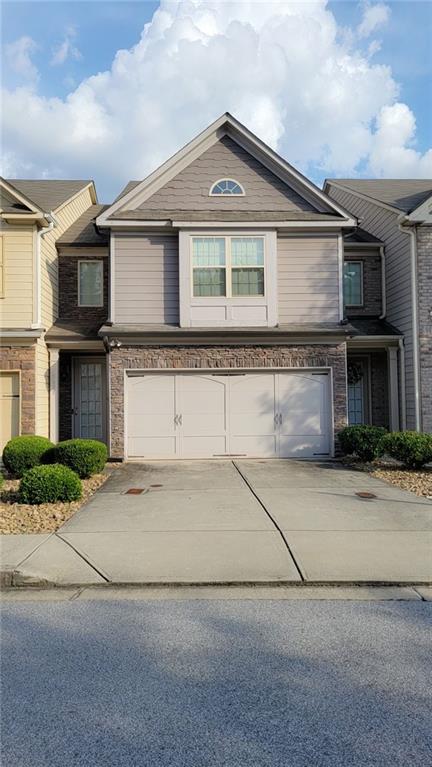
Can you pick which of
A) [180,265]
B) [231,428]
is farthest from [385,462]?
[180,265]

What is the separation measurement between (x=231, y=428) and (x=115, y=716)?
32.1 ft

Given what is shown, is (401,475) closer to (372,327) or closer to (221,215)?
(372,327)

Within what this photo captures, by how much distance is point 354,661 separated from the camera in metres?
3.48

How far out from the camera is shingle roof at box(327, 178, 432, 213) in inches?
553

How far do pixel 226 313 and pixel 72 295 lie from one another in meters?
4.75

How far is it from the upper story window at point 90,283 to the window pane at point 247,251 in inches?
165

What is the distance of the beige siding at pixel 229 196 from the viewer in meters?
13.0

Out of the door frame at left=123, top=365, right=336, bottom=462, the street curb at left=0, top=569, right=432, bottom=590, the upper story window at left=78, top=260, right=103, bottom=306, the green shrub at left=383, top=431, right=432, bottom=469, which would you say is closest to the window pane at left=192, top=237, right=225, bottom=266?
the door frame at left=123, top=365, right=336, bottom=462

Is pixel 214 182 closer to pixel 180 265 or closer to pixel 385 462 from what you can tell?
pixel 180 265

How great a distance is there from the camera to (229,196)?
13.1 meters

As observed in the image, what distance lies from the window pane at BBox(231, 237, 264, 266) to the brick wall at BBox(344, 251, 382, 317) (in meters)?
3.91

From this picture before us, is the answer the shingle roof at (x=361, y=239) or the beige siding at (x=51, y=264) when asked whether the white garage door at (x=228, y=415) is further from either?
the shingle roof at (x=361, y=239)

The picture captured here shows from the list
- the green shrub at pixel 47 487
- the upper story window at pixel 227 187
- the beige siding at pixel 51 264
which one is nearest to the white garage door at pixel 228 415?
the beige siding at pixel 51 264

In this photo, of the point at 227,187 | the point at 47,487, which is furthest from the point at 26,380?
the point at 227,187
